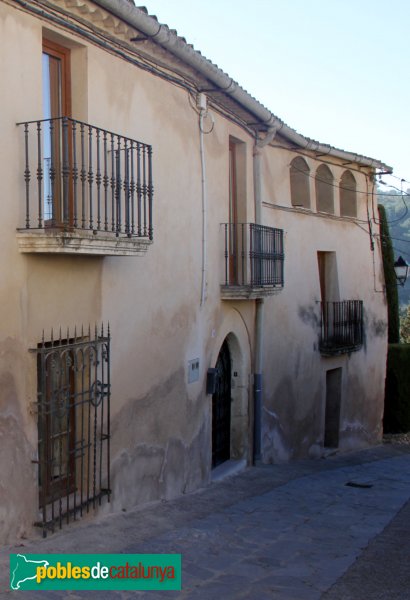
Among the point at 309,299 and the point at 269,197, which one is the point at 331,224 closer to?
the point at 309,299

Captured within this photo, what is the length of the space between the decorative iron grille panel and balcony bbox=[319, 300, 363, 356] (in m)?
8.93

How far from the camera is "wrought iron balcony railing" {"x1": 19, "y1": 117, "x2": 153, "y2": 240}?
6.75m

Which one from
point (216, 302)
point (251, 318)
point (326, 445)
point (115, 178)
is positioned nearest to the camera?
point (115, 178)

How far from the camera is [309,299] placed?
51.0 feet

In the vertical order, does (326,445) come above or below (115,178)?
below

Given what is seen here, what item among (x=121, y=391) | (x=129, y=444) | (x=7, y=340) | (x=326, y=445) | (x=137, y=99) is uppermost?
(x=137, y=99)

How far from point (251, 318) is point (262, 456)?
2479 mm

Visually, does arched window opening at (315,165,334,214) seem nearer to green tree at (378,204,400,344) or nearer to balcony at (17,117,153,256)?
green tree at (378,204,400,344)

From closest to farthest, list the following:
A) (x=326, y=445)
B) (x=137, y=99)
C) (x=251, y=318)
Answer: (x=137, y=99) → (x=251, y=318) → (x=326, y=445)

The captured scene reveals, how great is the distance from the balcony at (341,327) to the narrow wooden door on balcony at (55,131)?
31.8 ft

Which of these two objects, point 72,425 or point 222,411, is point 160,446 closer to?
point 72,425

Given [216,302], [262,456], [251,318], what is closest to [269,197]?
[251,318]

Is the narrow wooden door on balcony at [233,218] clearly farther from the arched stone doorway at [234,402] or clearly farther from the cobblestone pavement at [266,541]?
the cobblestone pavement at [266,541]

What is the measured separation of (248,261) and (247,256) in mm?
80
